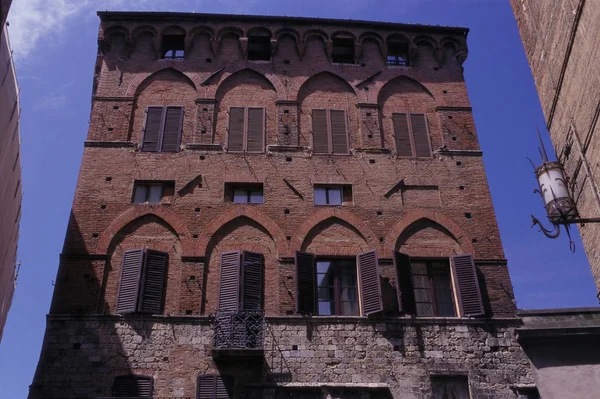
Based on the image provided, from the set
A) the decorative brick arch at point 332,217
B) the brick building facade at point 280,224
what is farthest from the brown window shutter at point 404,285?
the decorative brick arch at point 332,217

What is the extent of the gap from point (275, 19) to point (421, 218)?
8.53 m

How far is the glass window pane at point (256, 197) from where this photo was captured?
1795 cm

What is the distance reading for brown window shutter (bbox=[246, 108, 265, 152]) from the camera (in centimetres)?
1902

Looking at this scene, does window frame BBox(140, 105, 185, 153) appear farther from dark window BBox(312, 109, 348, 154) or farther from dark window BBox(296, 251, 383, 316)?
dark window BBox(296, 251, 383, 316)

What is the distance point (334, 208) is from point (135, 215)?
5342 millimetres

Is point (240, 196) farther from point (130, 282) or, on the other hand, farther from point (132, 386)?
point (132, 386)

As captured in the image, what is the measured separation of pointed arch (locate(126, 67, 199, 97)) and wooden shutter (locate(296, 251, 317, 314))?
6.89 meters

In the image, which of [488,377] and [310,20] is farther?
[310,20]

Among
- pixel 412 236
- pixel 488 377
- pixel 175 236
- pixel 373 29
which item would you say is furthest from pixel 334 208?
pixel 373 29

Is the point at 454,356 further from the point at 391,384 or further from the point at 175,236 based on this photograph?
the point at 175,236

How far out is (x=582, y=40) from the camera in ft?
42.8

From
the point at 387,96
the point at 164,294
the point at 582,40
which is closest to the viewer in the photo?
the point at 582,40

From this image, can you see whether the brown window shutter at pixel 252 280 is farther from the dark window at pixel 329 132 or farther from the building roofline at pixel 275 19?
the building roofline at pixel 275 19

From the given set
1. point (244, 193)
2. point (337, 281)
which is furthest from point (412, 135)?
point (337, 281)
